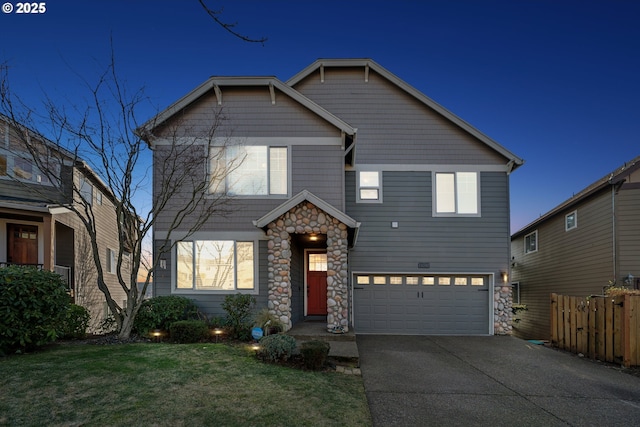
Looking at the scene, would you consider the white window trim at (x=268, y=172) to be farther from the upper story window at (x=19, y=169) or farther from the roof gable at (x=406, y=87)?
the upper story window at (x=19, y=169)

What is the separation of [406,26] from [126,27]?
9.72 meters

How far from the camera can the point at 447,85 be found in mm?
19375

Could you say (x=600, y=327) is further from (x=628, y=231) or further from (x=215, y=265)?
(x=215, y=265)

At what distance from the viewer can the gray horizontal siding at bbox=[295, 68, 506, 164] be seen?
43.6 feet

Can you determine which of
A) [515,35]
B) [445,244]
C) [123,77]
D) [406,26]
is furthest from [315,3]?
[515,35]

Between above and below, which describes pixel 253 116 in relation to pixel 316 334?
above

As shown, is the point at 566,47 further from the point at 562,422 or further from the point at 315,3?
the point at 562,422

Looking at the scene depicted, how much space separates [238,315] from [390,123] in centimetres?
831

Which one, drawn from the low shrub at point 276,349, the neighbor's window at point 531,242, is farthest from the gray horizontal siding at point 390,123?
the low shrub at point 276,349

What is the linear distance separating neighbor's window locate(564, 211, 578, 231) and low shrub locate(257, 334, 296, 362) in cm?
1268

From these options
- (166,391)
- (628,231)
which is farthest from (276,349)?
(628,231)

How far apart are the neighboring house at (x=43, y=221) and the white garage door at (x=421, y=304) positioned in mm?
8827

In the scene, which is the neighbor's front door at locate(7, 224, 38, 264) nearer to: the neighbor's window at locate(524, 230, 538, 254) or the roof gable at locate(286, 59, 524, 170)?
the roof gable at locate(286, 59, 524, 170)

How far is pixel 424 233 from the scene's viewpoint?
13047 mm
